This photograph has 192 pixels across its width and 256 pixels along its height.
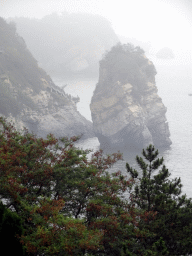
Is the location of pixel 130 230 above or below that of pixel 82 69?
below

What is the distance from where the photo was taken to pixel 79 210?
51.1 feet

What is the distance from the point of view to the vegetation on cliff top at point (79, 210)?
442 inches

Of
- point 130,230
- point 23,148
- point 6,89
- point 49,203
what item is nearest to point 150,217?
point 130,230

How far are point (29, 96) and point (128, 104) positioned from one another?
33.4 meters

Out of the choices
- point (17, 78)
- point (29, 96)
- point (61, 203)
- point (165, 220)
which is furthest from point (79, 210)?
point (17, 78)

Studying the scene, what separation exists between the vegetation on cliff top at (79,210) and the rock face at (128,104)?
2719 inches

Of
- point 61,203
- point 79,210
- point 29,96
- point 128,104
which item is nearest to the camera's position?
point 61,203

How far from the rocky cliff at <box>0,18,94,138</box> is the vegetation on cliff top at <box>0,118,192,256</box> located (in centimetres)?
6694

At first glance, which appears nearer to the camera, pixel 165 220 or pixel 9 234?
pixel 9 234

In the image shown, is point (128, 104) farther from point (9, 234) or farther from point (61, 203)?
point (9, 234)

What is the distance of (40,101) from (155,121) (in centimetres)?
4018

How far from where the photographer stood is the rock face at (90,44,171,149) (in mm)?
86500

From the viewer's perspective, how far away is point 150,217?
14461 millimetres

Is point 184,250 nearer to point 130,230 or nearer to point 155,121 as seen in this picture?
point 130,230
